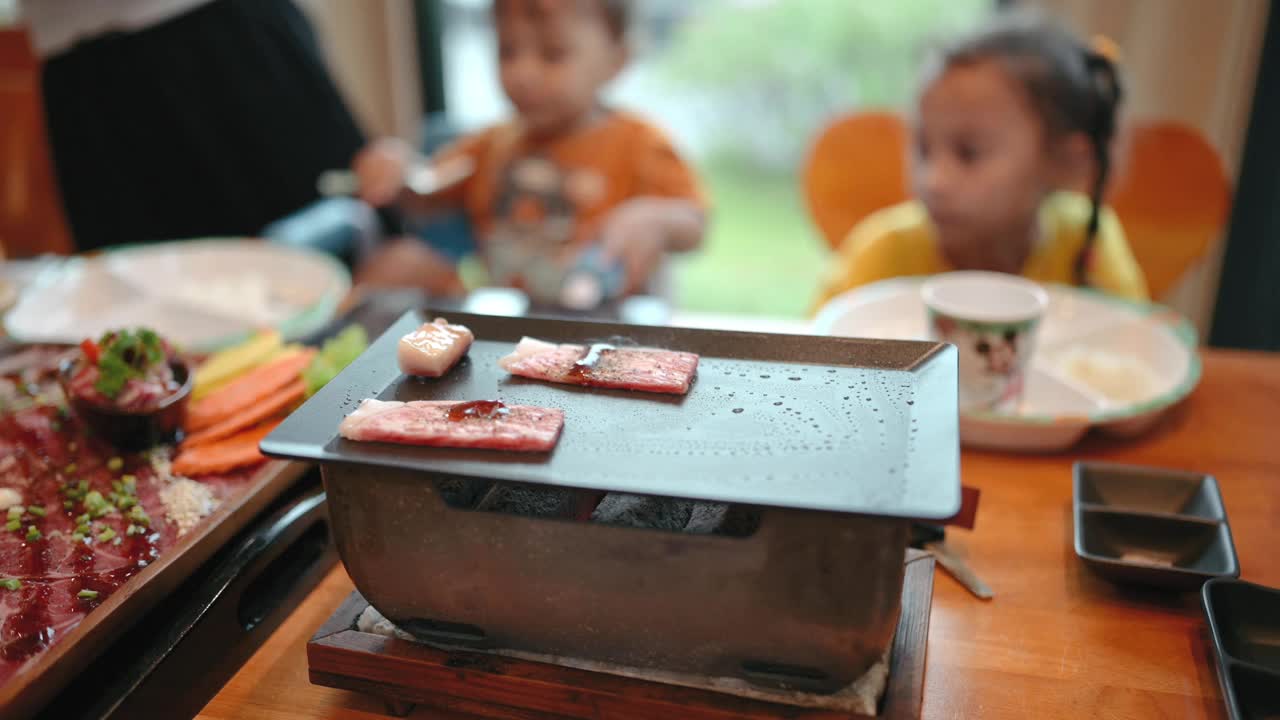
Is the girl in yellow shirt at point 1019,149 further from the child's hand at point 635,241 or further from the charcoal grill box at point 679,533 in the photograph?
the charcoal grill box at point 679,533

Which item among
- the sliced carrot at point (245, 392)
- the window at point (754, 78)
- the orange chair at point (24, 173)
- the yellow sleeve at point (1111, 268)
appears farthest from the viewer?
the window at point (754, 78)

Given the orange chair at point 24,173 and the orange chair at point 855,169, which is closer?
the orange chair at point 855,169

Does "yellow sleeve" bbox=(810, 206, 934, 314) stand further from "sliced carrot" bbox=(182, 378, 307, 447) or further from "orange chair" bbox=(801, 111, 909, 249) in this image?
"sliced carrot" bbox=(182, 378, 307, 447)

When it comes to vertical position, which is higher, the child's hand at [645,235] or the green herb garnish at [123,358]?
the green herb garnish at [123,358]

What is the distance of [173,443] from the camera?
1197 millimetres

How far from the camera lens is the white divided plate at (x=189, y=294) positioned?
1638 millimetres

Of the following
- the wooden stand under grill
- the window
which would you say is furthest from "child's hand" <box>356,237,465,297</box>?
the wooden stand under grill

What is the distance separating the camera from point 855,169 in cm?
243

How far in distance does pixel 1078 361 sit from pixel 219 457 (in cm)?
129

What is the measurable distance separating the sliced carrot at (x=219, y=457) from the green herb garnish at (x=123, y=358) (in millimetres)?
Answer: 113

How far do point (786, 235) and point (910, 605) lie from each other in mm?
3587

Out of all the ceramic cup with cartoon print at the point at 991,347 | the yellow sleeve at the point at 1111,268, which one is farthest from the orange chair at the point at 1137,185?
the ceramic cup with cartoon print at the point at 991,347

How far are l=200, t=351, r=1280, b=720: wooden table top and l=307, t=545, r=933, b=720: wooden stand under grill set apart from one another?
46 millimetres

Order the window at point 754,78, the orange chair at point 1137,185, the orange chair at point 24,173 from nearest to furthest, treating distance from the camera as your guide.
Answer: the orange chair at point 1137,185 < the orange chair at point 24,173 < the window at point 754,78
